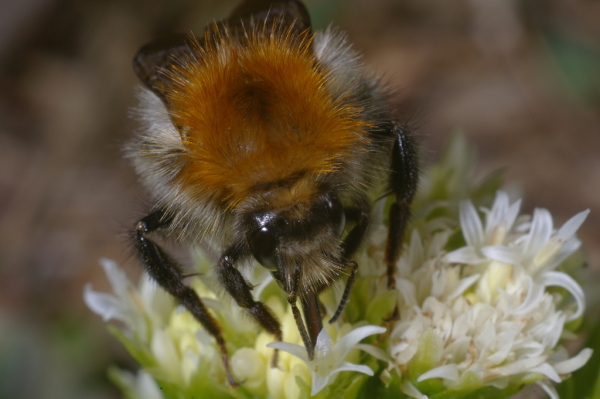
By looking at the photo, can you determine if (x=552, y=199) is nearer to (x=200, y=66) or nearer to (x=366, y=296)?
(x=366, y=296)

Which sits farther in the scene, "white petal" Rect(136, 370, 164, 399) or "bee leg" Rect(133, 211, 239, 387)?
"white petal" Rect(136, 370, 164, 399)

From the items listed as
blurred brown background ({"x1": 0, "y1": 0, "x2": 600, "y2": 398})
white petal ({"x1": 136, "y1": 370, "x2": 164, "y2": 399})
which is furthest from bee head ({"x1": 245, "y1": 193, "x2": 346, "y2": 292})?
blurred brown background ({"x1": 0, "y1": 0, "x2": 600, "y2": 398})

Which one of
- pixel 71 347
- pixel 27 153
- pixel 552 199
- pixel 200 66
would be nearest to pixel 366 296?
pixel 200 66

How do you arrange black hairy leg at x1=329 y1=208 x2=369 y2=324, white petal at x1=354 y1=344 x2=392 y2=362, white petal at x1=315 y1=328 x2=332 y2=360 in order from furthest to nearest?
white petal at x1=354 y1=344 x2=392 y2=362 → white petal at x1=315 y1=328 x2=332 y2=360 → black hairy leg at x1=329 y1=208 x2=369 y2=324

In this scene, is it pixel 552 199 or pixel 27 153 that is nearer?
pixel 552 199

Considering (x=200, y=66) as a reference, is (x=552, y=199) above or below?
below

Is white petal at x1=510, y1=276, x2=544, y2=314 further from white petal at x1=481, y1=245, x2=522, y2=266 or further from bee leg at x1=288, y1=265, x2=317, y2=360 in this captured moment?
bee leg at x1=288, y1=265, x2=317, y2=360
